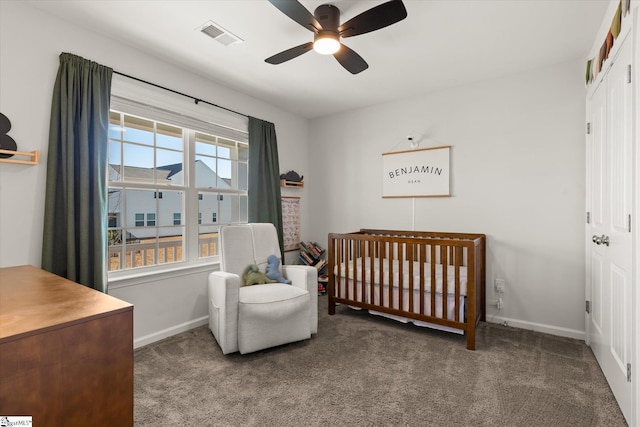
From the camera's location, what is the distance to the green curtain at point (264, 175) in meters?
3.51

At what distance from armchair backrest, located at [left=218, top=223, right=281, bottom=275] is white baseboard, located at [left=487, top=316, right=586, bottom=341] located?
7.48 ft

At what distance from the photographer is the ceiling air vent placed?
220 centimetres

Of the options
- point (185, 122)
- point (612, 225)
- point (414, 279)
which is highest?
point (185, 122)

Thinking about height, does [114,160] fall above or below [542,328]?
above

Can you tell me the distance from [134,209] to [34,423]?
2.09 meters

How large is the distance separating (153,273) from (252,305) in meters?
1.00

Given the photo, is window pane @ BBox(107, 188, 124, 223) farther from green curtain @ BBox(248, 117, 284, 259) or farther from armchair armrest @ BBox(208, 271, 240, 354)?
green curtain @ BBox(248, 117, 284, 259)

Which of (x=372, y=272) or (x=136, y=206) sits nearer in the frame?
(x=136, y=206)

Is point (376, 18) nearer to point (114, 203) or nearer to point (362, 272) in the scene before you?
point (362, 272)

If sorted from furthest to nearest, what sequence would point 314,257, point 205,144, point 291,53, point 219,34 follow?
point 314,257 < point 205,144 < point 219,34 < point 291,53

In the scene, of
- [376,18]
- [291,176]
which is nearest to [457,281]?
[376,18]

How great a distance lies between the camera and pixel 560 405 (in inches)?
69.1

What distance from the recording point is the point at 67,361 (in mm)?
910

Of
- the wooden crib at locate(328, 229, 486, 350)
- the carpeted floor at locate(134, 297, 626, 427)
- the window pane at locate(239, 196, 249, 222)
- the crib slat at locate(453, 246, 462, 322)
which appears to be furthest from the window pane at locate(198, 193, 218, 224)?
the crib slat at locate(453, 246, 462, 322)
